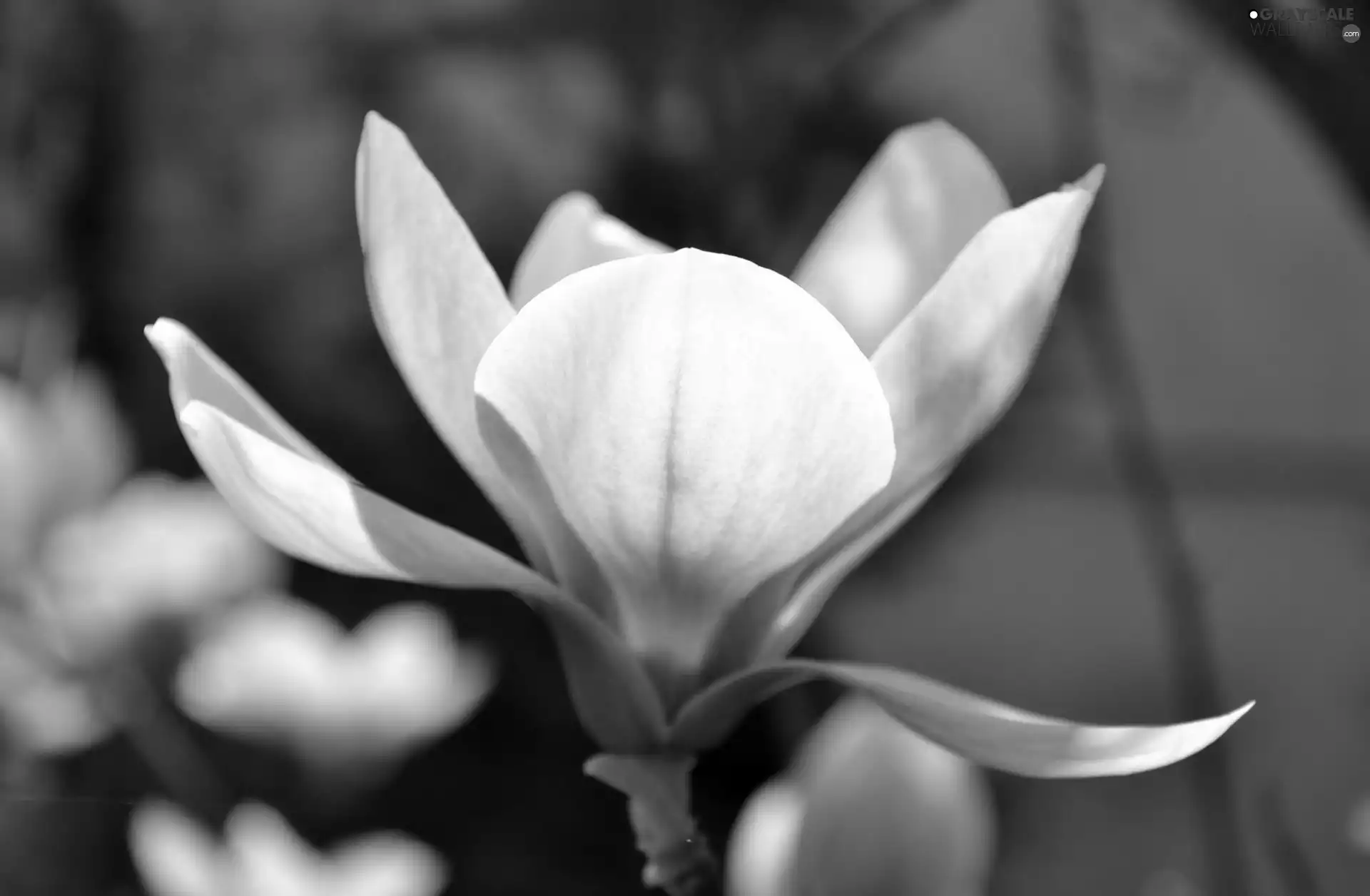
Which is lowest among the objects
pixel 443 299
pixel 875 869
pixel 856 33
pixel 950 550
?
pixel 950 550

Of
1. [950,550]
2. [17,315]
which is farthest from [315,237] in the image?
[950,550]

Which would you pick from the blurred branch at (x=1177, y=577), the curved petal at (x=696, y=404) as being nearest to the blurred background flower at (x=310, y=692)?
the blurred branch at (x=1177, y=577)

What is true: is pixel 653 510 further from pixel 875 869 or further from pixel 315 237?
pixel 315 237

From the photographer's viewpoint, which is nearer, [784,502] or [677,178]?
[784,502]

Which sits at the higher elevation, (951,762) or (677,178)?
(677,178)

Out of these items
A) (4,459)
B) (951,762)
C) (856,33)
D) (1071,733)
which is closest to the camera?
(1071,733)

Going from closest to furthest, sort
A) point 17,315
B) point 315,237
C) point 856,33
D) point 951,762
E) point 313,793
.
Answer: point 951,762 → point 313,793 → point 17,315 → point 856,33 → point 315,237

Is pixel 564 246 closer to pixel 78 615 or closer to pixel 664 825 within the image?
pixel 664 825

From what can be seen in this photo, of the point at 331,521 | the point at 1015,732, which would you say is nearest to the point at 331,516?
the point at 331,521
